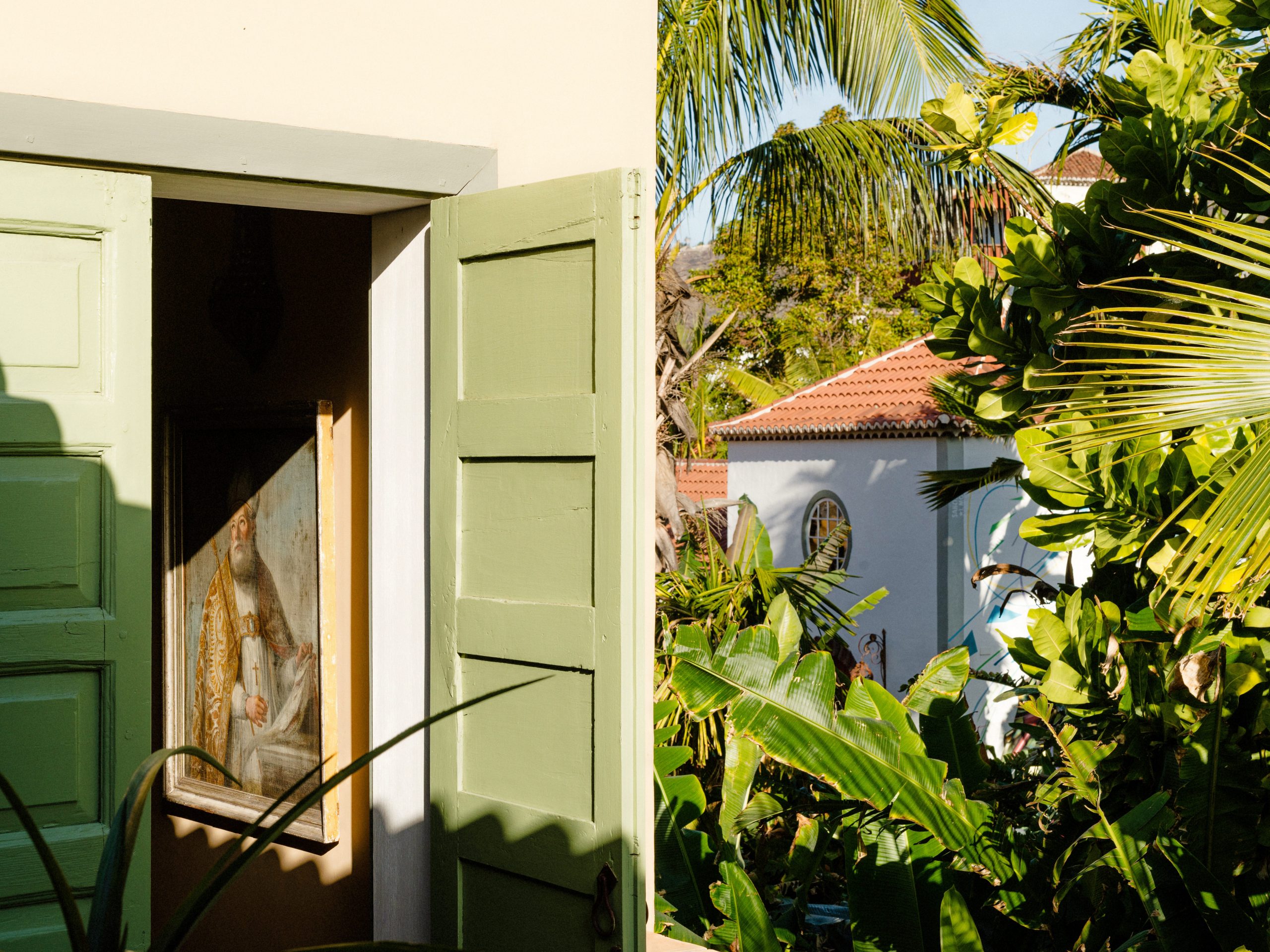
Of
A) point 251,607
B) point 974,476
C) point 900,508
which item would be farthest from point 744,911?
point 900,508

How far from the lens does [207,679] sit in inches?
181

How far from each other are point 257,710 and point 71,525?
2.02 meters

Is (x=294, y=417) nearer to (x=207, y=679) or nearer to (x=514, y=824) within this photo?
(x=207, y=679)

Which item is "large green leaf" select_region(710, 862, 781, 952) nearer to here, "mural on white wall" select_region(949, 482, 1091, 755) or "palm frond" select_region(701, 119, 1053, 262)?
"palm frond" select_region(701, 119, 1053, 262)

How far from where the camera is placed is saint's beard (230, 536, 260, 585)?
439cm

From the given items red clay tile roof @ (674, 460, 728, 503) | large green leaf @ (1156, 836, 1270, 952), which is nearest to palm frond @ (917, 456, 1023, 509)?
large green leaf @ (1156, 836, 1270, 952)

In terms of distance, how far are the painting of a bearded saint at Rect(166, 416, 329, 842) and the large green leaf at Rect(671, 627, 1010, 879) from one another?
136 cm

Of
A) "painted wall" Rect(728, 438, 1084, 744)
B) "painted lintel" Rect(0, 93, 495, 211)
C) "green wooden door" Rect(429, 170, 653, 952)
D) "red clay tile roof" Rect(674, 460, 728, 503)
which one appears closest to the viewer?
"painted lintel" Rect(0, 93, 495, 211)

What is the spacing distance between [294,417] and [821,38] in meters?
6.27

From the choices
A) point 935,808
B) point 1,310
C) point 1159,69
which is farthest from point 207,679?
point 1159,69

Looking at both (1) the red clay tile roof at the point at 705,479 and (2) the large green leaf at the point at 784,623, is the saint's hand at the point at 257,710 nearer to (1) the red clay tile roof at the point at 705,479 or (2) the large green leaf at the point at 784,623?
(2) the large green leaf at the point at 784,623

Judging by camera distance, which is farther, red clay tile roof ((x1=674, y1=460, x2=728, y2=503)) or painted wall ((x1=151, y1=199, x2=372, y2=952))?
red clay tile roof ((x1=674, y1=460, x2=728, y2=503))

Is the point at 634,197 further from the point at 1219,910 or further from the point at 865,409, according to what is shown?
the point at 865,409

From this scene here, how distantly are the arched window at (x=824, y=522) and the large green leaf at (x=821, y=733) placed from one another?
44.2 ft
